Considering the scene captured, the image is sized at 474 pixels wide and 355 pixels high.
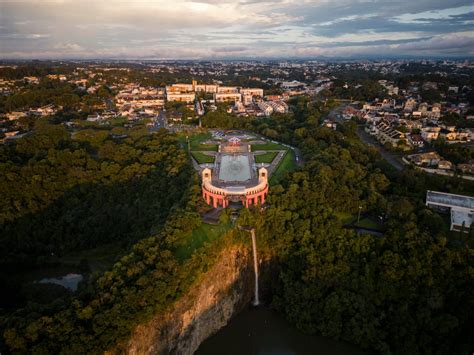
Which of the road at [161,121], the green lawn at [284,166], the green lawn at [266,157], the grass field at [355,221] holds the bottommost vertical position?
the grass field at [355,221]

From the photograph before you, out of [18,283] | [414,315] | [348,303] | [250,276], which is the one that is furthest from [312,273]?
[18,283]

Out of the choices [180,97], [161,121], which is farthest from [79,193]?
[180,97]

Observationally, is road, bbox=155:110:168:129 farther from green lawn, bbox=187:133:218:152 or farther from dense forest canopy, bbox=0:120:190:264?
dense forest canopy, bbox=0:120:190:264

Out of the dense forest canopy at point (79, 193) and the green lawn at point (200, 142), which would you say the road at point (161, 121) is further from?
the dense forest canopy at point (79, 193)

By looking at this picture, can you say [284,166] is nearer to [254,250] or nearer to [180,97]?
[254,250]

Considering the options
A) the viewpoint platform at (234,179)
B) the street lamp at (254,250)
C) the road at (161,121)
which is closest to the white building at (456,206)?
the viewpoint platform at (234,179)
